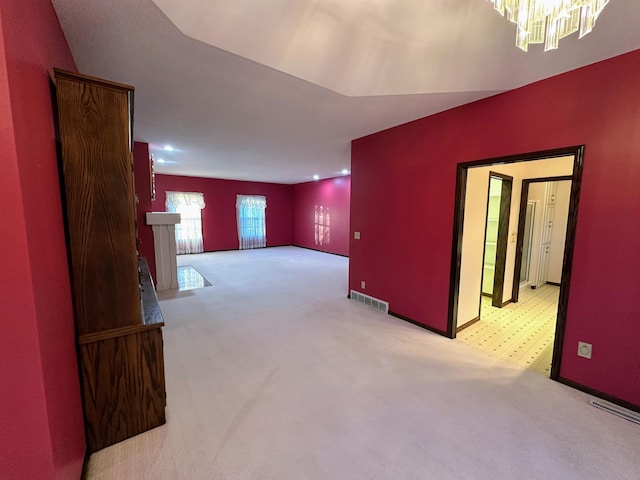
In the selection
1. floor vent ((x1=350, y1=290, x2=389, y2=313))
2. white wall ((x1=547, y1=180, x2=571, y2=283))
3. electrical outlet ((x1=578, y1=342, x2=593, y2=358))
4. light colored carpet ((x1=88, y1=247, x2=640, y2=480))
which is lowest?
light colored carpet ((x1=88, y1=247, x2=640, y2=480))

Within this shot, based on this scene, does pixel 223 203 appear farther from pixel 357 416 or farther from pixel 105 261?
pixel 357 416

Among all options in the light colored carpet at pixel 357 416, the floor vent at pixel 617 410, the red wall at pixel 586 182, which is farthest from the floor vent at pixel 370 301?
the floor vent at pixel 617 410

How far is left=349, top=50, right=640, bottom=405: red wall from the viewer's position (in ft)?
5.77

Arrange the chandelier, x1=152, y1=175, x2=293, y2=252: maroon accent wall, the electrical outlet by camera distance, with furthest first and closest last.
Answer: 1. x1=152, y1=175, x2=293, y2=252: maroon accent wall
2. the electrical outlet
3. the chandelier

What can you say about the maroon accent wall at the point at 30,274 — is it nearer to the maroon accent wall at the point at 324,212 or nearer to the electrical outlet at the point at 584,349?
the electrical outlet at the point at 584,349

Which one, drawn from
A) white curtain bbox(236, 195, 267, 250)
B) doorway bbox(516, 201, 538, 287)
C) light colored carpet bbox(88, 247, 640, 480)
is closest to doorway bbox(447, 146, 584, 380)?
light colored carpet bbox(88, 247, 640, 480)

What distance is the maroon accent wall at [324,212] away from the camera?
784cm

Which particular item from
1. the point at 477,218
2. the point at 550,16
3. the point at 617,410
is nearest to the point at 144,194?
the point at 477,218

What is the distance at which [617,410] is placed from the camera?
1790 mm

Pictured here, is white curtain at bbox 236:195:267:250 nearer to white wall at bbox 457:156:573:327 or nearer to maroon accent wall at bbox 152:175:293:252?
maroon accent wall at bbox 152:175:293:252

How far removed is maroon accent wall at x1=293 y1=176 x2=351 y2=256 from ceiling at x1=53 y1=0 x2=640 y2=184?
196 inches

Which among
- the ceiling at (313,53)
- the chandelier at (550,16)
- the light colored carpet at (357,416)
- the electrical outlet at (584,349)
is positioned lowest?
the light colored carpet at (357,416)

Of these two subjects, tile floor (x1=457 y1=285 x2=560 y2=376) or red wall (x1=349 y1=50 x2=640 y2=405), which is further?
tile floor (x1=457 y1=285 x2=560 y2=376)

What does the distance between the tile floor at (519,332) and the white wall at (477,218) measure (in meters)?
0.21
